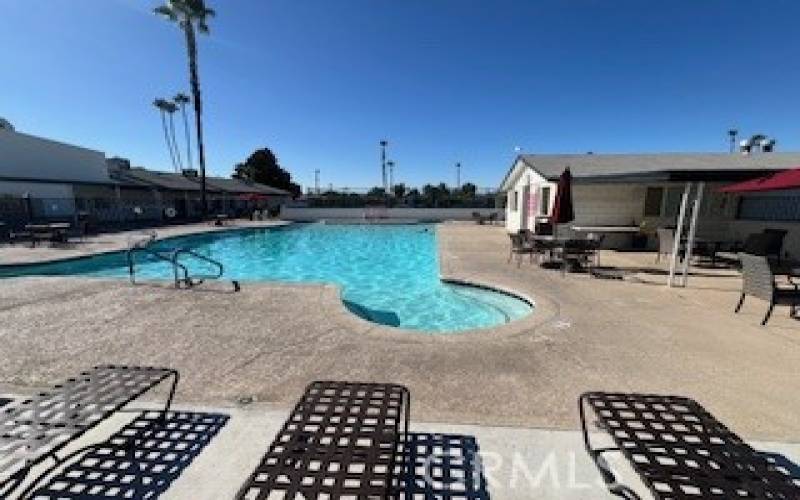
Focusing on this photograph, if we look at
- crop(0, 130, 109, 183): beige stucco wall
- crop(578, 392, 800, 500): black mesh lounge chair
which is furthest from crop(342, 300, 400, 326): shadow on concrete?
crop(0, 130, 109, 183): beige stucco wall

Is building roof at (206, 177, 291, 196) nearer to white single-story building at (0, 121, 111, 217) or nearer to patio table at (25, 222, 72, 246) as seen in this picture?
white single-story building at (0, 121, 111, 217)

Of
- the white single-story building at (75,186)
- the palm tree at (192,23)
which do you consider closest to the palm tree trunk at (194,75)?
the palm tree at (192,23)

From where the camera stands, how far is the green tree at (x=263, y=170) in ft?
206

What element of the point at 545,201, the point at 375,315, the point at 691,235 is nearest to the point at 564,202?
the point at 691,235

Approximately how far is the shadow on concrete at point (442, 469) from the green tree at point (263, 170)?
211 ft

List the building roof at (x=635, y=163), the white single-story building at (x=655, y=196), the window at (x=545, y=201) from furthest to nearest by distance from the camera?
the window at (x=545, y=201) < the building roof at (x=635, y=163) < the white single-story building at (x=655, y=196)

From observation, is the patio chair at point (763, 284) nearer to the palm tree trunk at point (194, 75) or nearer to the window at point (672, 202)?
the window at point (672, 202)

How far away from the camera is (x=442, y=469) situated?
110 inches

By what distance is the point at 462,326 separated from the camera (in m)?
7.76

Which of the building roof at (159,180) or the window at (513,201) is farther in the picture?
the building roof at (159,180)

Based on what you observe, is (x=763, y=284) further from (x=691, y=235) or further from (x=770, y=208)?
(x=770, y=208)

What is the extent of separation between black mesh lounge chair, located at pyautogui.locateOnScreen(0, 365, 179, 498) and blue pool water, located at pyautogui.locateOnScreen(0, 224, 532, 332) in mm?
Result: 4660

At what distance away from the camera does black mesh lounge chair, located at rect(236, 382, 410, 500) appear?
1.93m

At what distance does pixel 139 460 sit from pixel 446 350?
325 centimetres
